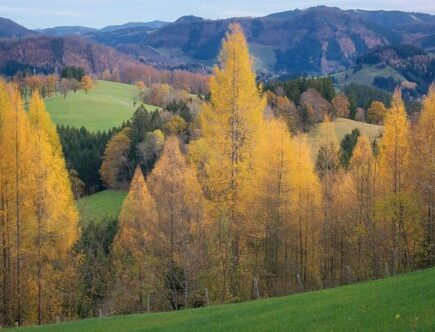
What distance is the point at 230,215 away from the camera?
99.3 feet

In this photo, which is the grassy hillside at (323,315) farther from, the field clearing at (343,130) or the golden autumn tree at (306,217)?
the field clearing at (343,130)

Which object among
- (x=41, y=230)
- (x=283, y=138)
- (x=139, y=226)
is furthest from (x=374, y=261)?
(x=41, y=230)

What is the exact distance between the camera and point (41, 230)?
102 feet

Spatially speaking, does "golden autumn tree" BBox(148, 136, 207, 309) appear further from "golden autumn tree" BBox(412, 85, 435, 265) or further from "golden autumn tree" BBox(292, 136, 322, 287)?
"golden autumn tree" BBox(412, 85, 435, 265)

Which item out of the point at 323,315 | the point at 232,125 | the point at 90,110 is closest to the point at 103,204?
the point at 232,125

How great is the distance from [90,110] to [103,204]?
67706 mm

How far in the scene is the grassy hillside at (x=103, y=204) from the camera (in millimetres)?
76000

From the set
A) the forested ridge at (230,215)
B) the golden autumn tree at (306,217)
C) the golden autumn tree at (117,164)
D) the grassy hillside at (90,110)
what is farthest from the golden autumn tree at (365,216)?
the grassy hillside at (90,110)

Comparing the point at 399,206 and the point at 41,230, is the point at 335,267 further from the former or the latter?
the point at 41,230

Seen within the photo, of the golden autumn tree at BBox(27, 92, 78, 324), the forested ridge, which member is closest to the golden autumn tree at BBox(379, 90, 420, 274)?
the forested ridge

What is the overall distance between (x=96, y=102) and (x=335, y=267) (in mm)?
125113

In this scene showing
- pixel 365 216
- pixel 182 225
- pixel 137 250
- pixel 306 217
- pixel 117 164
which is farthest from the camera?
pixel 117 164

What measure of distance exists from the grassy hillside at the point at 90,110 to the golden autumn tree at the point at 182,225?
103 metres

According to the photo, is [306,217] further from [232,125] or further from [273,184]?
[232,125]
